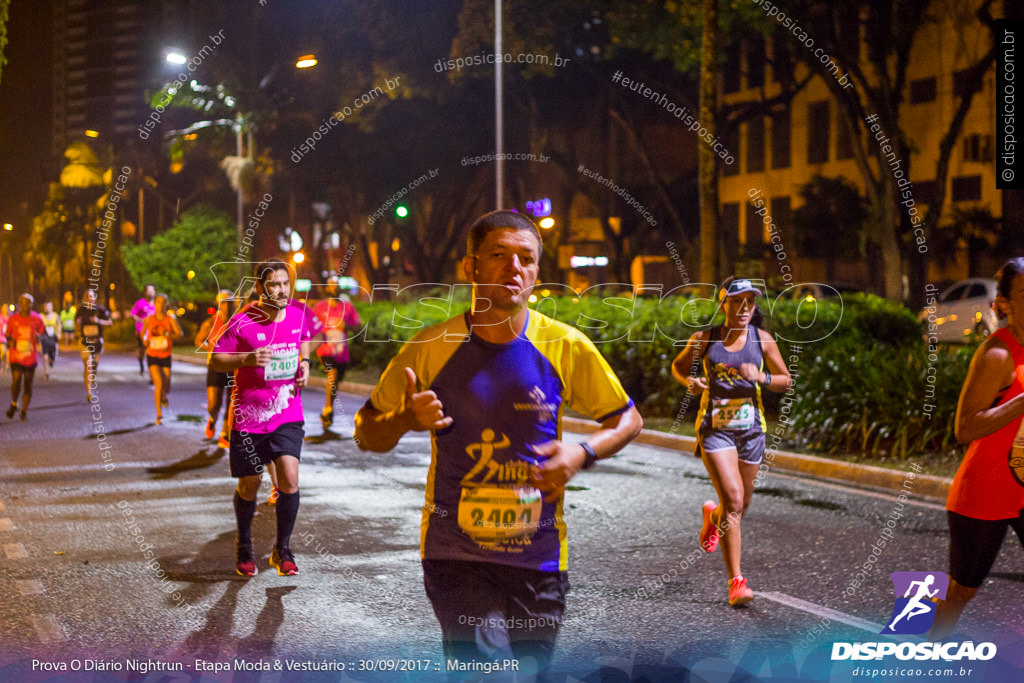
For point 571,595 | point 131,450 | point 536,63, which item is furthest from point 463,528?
point 536,63

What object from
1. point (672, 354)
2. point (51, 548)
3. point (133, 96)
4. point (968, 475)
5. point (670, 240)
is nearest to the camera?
point (968, 475)

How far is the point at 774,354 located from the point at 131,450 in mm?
8367

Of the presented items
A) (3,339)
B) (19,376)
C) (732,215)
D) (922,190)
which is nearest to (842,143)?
(922,190)

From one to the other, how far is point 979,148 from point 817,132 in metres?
8.49

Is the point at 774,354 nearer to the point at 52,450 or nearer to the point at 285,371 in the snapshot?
the point at 285,371

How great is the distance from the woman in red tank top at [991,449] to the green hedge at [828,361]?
16.3ft

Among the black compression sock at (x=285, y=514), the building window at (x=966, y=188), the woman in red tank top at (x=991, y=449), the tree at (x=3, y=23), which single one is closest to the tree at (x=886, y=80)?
the building window at (x=966, y=188)

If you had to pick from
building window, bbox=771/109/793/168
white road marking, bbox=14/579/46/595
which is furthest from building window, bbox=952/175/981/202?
white road marking, bbox=14/579/46/595

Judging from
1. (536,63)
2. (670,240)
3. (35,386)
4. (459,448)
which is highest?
(536,63)

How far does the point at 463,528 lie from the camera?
3289 mm

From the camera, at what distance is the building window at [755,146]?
44250 mm

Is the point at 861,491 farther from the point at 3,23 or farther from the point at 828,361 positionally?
the point at 3,23

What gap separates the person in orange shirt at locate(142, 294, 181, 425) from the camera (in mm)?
15094

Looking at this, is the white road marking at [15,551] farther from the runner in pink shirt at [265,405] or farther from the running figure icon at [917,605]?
the running figure icon at [917,605]
